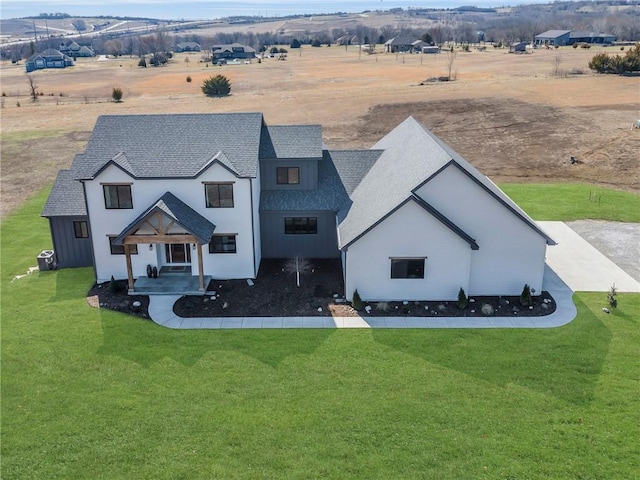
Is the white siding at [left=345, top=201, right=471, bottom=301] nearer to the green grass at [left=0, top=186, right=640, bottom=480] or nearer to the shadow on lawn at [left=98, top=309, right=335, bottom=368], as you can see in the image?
the green grass at [left=0, top=186, right=640, bottom=480]

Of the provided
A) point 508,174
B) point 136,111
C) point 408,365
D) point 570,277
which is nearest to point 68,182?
point 408,365

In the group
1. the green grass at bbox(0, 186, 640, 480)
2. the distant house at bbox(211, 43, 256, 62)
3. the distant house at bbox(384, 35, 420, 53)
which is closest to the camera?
the green grass at bbox(0, 186, 640, 480)

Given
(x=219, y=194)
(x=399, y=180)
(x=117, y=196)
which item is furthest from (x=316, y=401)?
(x=117, y=196)

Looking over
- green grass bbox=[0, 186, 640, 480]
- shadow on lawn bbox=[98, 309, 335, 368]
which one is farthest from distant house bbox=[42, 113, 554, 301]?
shadow on lawn bbox=[98, 309, 335, 368]

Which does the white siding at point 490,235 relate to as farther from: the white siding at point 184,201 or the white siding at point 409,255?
the white siding at point 184,201

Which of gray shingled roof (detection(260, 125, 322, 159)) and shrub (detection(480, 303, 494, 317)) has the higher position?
gray shingled roof (detection(260, 125, 322, 159))
